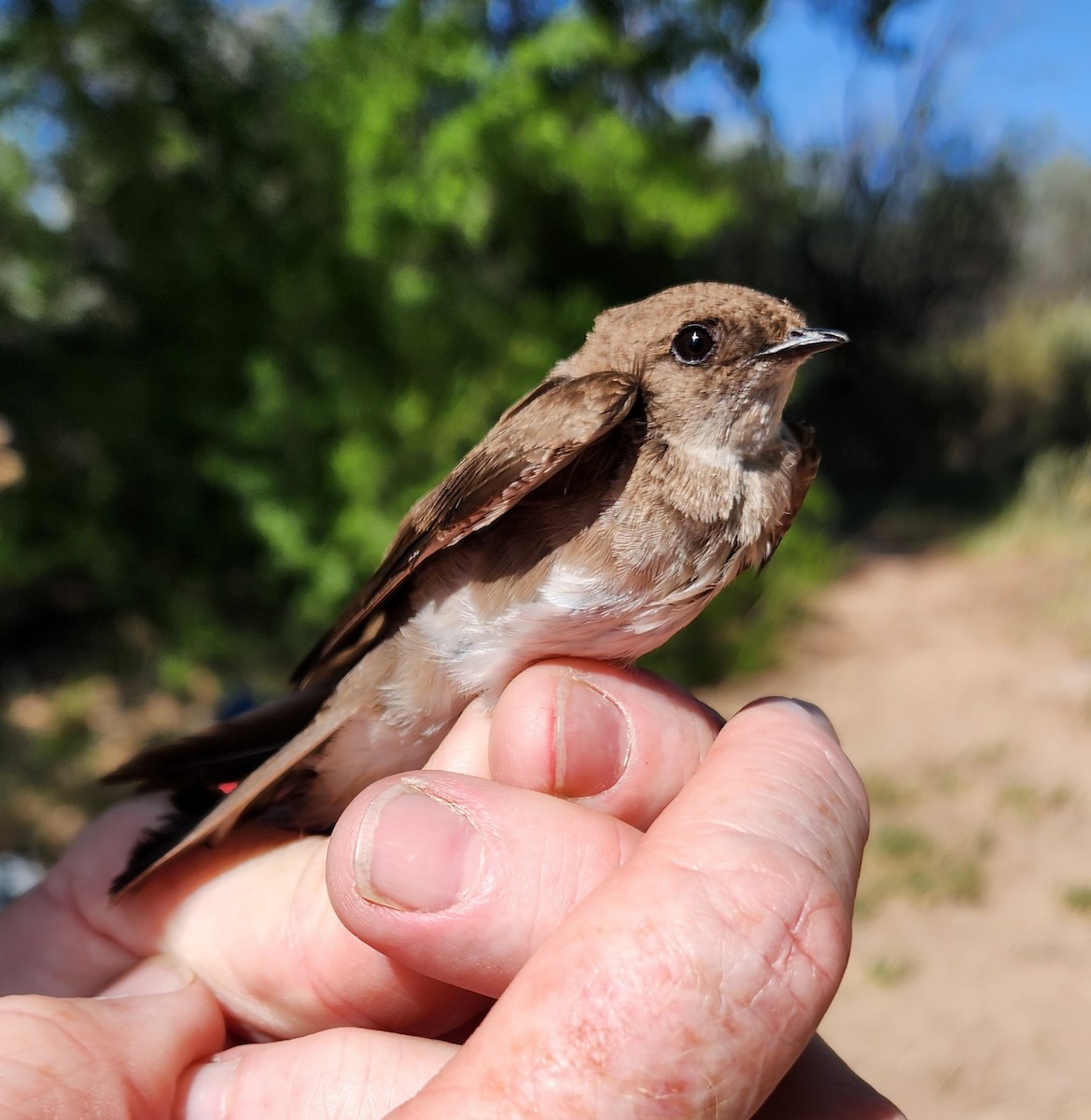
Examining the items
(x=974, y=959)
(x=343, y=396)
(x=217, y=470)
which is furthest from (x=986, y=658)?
(x=217, y=470)

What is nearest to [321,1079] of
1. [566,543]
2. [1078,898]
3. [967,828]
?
[566,543]

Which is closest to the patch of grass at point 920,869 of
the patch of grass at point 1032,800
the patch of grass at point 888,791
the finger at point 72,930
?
the patch of grass at point 888,791

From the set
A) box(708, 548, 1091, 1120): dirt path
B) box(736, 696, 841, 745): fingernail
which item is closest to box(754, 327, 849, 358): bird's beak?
box(736, 696, 841, 745): fingernail

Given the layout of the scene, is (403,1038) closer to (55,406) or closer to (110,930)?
(110,930)

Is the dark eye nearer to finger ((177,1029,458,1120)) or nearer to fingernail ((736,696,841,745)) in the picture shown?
fingernail ((736,696,841,745))

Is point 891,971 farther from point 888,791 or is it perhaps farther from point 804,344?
point 804,344

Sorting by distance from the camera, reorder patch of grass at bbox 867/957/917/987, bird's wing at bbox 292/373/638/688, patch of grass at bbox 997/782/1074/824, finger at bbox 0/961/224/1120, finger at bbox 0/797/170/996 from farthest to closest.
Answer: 1. patch of grass at bbox 997/782/1074/824
2. patch of grass at bbox 867/957/917/987
3. finger at bbox 0/797/170/996
4. bird's wing at bbox 292/373/638/688
5. finger at bbox 0/961/224/1120

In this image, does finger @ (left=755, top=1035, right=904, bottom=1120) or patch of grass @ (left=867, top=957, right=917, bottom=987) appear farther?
patch of grass @ (left=867, top=957, right=917, bottom=987)
